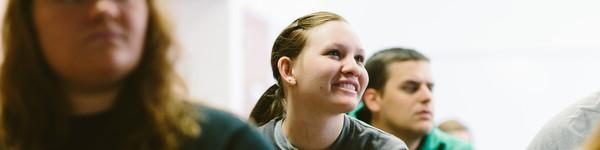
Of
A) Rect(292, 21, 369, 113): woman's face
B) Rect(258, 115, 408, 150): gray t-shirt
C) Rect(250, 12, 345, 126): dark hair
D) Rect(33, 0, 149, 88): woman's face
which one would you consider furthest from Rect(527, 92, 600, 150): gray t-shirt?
Rect(33, 0, 149, 88): woman's face

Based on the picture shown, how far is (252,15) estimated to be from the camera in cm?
526

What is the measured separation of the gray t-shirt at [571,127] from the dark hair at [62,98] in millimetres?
1036

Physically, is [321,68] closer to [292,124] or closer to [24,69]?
[292,124]

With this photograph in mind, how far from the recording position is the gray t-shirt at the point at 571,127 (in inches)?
67.6

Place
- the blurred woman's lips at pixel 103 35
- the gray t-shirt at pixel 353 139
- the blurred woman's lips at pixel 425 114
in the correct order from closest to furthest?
the blurred woman's lips at pixel 103 35
the gray t-shirt at pixel 353 139
the blurred woman's lips at pixel 425 114

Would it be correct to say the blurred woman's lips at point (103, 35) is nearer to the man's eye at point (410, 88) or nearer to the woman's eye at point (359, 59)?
the woman's eye at point (359, 59)

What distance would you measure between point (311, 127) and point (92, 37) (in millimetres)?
844

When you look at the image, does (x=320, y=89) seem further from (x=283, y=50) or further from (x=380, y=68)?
(x=380, y=68)

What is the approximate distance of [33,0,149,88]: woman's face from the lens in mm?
969

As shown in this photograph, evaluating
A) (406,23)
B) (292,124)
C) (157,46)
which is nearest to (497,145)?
(406,23)

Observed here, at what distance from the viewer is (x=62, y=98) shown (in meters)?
1.02

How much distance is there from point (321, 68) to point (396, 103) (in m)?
0.81

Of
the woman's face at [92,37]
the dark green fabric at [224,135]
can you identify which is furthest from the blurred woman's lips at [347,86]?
the woman's face at [92,37]

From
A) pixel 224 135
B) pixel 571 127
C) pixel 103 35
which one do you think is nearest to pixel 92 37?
pixel 103 35
